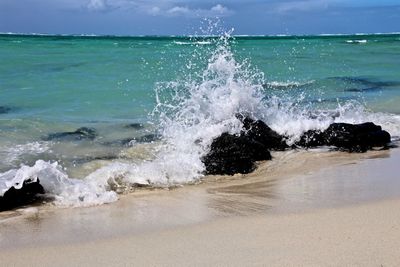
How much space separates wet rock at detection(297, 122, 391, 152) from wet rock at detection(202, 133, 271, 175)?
1055mm

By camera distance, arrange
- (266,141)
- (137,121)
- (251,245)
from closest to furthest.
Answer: (251,245) → (266,141) → (137,121)

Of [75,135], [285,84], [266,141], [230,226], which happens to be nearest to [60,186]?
[230,226]

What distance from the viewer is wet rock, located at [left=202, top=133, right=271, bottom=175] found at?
615 centimetres

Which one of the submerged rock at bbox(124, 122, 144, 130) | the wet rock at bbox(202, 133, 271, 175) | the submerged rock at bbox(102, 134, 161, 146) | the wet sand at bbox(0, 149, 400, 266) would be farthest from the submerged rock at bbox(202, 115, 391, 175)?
the submerged rock at bbox(124, 122, 144, 130)

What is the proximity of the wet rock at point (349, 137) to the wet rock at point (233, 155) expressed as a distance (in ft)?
3.46

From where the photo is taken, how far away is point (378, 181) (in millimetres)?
5496

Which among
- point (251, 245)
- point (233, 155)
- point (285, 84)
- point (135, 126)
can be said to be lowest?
point (251, 245)

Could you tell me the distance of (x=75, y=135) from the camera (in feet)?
27.1

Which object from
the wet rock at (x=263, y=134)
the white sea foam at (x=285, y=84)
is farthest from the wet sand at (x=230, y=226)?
the white sea foam at (x=285, y=84)

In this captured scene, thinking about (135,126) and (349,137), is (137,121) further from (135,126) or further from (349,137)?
(349,137)

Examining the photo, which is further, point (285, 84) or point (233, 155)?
point (285, 84)

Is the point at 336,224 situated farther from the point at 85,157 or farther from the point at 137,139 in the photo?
the point at 137,139

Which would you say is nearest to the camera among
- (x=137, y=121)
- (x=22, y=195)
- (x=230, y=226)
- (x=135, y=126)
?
(x=230, y=226)

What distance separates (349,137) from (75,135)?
Answer: 382 cm
